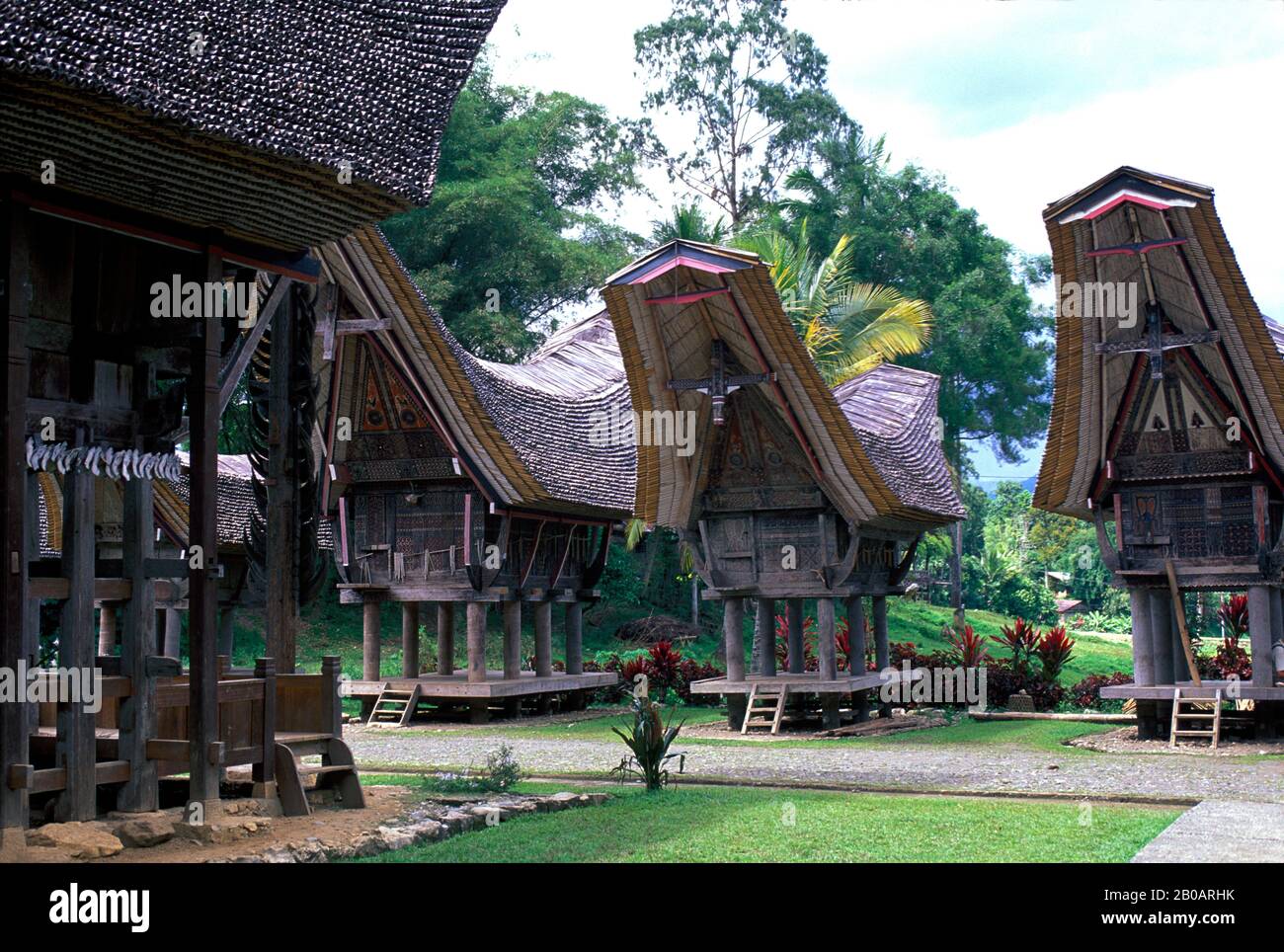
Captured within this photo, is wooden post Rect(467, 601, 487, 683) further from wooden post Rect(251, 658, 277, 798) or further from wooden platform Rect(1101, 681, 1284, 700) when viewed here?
wooden post Rect(251, 658, 277, 798)

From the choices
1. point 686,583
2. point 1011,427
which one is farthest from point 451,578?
point 1011,427

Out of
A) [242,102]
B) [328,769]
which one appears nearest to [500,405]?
[328,769]

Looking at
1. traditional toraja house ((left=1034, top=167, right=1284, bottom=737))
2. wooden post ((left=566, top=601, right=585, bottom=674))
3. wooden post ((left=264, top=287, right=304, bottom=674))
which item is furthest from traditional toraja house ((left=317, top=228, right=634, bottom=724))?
traditional toraja house ((left=1034, top=167, right=1284, bottom=737))

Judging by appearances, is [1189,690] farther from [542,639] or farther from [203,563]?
[203,563]

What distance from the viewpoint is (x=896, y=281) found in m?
42.1

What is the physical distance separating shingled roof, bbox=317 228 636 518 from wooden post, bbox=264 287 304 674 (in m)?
6.24

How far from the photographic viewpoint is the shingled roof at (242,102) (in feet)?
27.0

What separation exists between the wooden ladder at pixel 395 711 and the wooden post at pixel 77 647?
1081cm

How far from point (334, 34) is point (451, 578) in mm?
11251

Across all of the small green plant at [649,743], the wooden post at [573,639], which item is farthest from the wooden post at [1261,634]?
the wooden post at [573,639]

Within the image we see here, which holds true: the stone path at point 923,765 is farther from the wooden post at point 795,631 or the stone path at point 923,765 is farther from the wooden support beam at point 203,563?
the wooden support beam at point 203,563

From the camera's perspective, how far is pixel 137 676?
33.2 feet

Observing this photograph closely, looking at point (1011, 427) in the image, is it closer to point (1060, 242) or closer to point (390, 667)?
point (390, 667)

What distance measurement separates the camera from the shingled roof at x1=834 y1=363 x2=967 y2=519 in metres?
20.1
